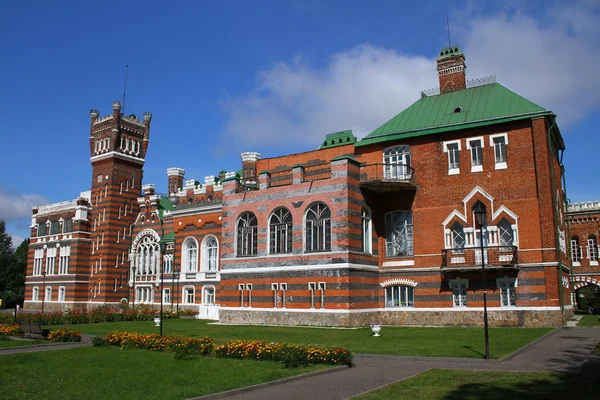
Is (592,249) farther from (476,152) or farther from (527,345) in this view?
(527,345)

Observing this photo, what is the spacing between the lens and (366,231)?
31.7 metres

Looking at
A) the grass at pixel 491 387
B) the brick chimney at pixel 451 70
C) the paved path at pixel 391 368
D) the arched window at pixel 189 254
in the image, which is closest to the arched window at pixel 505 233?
the paved path at pixel 391 368

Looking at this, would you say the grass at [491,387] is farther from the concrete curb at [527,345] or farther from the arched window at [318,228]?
the arched window at [318,228]

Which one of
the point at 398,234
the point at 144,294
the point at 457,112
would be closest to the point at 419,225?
the point at 398,234

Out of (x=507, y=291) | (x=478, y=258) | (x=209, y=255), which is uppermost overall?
(x=209, y=255)

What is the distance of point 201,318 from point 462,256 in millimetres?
20766

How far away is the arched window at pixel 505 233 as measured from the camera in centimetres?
2862

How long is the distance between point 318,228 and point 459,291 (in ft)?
29.1

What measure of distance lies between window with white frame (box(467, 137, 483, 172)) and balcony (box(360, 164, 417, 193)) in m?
3.59

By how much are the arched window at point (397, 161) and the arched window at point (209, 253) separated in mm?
19286

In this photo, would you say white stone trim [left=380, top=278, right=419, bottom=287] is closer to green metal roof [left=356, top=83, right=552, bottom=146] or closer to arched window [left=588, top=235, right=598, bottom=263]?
green metal roof [left=356, top=83, right=552, bottom=146]

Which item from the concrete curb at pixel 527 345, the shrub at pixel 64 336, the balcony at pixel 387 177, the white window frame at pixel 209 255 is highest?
the balcony at pixel 387 177

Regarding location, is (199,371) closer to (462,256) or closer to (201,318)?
(462,256)

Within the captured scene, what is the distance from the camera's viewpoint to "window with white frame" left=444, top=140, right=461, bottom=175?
101 feet
